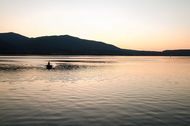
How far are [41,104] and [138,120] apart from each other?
34.8 ft

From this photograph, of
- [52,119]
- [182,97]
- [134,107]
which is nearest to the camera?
[52,119]

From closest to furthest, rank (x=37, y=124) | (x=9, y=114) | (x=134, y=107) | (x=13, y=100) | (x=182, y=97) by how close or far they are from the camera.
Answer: (x=37, y=124) → (x=9, y=114) → (x=134, y=107) → (x=13, y=100) → (x=182, y=97)

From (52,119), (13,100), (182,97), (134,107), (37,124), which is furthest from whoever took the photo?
(182,97)

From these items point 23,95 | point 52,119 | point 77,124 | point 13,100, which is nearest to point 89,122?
point 77,124

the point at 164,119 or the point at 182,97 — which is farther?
the point at 182,97

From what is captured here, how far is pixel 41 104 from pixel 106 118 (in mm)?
8398

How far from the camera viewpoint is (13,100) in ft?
89.9

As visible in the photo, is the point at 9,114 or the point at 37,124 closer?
the point at 37,124

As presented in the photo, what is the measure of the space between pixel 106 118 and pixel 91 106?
16.8 feet

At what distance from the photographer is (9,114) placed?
21.0 meters

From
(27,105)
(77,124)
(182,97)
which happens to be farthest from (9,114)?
(182,97)

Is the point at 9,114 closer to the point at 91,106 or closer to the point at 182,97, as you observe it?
the point at 91,106

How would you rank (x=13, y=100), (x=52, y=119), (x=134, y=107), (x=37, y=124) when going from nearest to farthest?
(x=37, y=124) < (x=52, y=119) < (x=134, y=107) < (x=13, y=100)

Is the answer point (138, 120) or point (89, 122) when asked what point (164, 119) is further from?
point (89, 122)
